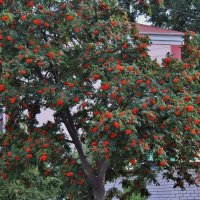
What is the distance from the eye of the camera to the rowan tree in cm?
688

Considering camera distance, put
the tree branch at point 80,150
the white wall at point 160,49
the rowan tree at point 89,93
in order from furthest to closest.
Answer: the white wall at point 160,49, the tree branch at point 80,150, the rowan tree at point 89,93

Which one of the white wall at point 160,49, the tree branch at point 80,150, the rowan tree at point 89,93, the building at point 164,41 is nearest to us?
the rowan tree at point 89,93

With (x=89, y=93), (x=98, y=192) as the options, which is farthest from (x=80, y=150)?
(x=89, y=93)

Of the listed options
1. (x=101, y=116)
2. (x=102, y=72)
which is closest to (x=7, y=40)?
(x=102, y=72)

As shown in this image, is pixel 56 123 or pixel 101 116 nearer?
pixel 101 116

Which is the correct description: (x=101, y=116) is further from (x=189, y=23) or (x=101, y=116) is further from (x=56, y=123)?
(x=189, y=23)

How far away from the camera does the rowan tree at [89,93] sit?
688 centimetres

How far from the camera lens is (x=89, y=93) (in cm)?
755

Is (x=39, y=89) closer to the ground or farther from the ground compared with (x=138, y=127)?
farther from the ground

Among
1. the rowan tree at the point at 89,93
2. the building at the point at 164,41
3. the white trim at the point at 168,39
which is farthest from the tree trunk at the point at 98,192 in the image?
the white trim at the point at 168,39

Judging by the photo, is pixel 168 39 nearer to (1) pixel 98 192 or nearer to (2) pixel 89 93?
(1) pixel 98 192

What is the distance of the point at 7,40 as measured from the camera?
7578 millimetres

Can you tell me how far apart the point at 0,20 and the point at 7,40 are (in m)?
0.30

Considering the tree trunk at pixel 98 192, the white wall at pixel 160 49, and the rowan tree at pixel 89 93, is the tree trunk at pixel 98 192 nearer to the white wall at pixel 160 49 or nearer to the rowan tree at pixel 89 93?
the rowan tree at pixel 89 93
